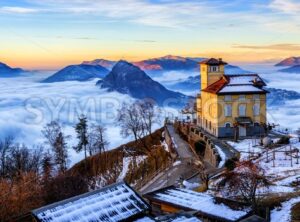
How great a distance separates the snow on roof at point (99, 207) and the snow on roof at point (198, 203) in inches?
103

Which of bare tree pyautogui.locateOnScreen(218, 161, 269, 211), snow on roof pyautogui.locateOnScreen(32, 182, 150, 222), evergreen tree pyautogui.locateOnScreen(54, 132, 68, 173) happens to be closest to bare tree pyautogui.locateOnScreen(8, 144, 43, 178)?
evergreen tree pyautogui.locateOnScreen(54, 132, 68, 173)

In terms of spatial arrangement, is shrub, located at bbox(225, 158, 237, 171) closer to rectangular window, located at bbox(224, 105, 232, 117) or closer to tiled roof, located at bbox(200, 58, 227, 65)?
rectangular window, located at bbox(224, 105, 232, 117)

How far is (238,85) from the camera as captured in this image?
48375 mm

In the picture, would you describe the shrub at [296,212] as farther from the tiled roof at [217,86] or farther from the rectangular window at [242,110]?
the tiled roof at [217,86]

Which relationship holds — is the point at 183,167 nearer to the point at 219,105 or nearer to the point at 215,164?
the point at 215,164

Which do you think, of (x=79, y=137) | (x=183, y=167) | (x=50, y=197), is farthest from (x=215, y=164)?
(x=79, y=137)

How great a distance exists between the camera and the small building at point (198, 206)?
18.9m

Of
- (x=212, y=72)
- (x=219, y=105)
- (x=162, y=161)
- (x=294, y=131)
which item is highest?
(x=212, y=72)

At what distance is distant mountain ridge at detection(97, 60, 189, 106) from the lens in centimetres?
11988

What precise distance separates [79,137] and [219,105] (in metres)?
23.6

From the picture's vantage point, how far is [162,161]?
4812cm

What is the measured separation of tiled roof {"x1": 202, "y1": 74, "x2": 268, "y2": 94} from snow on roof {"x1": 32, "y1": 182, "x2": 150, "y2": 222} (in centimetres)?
2996

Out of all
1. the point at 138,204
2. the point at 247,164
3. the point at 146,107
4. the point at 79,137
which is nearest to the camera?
the point at 138,204

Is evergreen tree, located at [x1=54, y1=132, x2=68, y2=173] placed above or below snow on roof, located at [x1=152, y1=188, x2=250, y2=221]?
below
